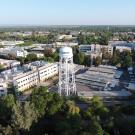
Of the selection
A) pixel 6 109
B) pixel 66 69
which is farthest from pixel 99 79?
pixel 6 109

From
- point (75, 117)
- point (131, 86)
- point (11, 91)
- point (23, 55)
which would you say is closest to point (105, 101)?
point (131, 86)

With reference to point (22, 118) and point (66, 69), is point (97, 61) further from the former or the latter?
point (22, 118)

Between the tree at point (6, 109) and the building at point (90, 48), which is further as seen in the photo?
the building at point (90, 48)

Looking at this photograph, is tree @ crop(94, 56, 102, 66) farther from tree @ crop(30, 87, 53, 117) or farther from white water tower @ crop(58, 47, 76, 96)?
tree @ crop(30, 87, 53, 117)

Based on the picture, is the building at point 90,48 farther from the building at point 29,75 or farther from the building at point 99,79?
the building at point 99,79

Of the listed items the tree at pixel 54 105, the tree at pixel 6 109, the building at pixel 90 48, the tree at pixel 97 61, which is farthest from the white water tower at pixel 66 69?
the building at pixel 90 48

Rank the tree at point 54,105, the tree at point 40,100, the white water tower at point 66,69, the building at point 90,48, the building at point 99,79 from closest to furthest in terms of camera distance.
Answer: the tree at point 40,100 < the tree at point 54,105 < the white water tower at point 66,69 < the building at point 99,79 < the building at point 90,48

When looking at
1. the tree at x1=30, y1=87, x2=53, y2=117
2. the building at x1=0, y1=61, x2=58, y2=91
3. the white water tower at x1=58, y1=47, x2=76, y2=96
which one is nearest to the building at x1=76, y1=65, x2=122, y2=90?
the white water tower at x1=58, y1=47, x2=76, y2=96

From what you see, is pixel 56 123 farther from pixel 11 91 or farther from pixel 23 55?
pixel 23 55
